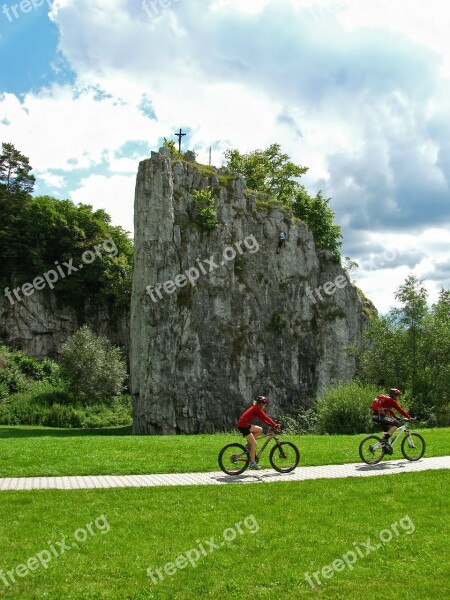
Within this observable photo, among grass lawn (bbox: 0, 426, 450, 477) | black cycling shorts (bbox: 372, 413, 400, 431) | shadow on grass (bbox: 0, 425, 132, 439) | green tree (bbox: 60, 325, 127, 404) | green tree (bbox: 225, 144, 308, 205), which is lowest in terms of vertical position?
shadow on grass (bbox: 0, 425, 132, 439)

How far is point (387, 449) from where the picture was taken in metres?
16.7

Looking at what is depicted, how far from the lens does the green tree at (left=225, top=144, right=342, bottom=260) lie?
52.1 meters

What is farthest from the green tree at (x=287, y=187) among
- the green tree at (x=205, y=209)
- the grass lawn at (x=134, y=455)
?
the grass lawn at (x=134, y=455)

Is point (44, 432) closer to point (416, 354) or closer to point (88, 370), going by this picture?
point (88, 370)

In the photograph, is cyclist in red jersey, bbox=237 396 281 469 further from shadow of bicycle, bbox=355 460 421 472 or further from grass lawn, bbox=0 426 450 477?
shadow of bicycle, bbox=355 460 421 472

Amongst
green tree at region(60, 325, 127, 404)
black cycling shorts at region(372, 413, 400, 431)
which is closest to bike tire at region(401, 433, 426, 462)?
black cycling shorts at region(372, 413, 400, 431)

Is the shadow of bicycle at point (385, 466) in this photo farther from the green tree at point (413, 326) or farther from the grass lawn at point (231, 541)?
the green tree at point (413, 326)

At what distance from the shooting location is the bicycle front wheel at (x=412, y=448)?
1727 cm

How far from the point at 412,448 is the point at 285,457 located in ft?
15.4

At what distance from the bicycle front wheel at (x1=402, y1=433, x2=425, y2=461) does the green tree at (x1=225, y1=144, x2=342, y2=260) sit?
1361 inches

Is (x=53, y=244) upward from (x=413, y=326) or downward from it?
upward

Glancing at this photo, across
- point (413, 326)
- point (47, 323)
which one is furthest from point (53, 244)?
point (413, 326)

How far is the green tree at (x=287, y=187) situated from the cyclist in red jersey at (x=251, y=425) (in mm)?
37769

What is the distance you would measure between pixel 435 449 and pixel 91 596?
15017mm
